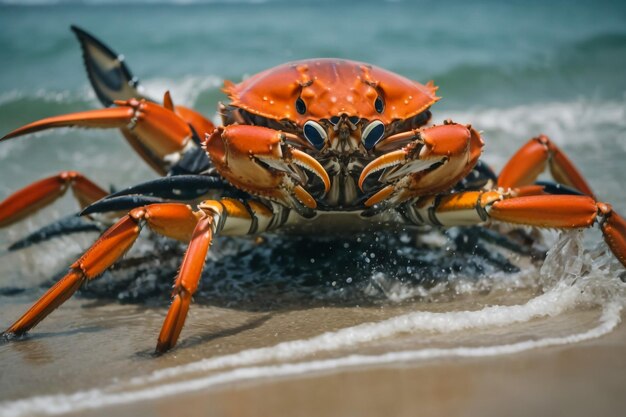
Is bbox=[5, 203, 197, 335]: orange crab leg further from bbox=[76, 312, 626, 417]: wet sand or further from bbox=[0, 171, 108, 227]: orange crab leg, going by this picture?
bbox=[0, 171, 108, 227]: orange crab leg

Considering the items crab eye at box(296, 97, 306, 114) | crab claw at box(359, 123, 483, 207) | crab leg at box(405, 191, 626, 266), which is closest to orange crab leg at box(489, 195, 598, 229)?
crab leg at box(405, 191, 626, 266)

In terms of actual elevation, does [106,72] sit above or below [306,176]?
above

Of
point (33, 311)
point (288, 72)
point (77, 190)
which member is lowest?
point (33, 311)

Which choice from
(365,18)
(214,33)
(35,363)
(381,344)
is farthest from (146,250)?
(365,18)

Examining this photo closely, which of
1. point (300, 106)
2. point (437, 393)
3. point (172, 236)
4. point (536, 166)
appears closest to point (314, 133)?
point (300, 106)

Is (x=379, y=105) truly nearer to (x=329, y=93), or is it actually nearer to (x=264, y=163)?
(x=329, y=93)

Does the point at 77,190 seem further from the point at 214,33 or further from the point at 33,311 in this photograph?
the point at 214,33

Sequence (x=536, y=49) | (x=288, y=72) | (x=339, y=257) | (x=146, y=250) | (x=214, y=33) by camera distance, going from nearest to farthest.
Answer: (x=288, y=72) < (x=339, y=257) < (x=146, y=250) < (x=536, y=49) < (x=214, y=33)
